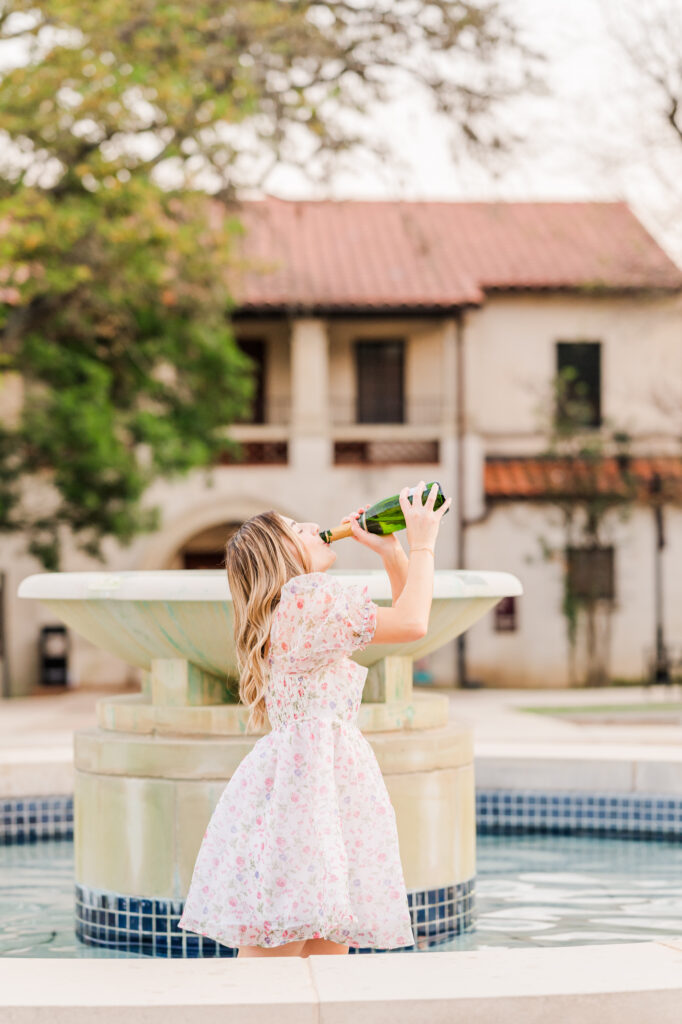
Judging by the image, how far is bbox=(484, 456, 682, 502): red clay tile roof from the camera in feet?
78.5

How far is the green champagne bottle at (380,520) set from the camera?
3783 mm

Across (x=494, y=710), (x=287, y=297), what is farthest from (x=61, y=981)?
(x=287, y=297)

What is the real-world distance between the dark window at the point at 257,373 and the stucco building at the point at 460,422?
37 millimetres

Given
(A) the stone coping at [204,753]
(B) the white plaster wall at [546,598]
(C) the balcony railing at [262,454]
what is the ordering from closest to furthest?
(A) the stone coping at [204,753], (B) the white plaster wall at [546,598], (C) the balcony railing at [262,454]

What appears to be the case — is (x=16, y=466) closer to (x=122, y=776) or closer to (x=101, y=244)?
(x=101, y=244)

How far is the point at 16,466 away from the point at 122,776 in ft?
48.5

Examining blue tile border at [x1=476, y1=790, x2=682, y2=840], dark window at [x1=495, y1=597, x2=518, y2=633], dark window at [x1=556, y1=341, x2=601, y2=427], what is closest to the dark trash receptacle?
dark window at [x1=495, y1=597, x2=518, y2=633]

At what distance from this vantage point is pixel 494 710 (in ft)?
61.2

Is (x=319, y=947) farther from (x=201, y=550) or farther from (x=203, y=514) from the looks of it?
(x=201, y=550)

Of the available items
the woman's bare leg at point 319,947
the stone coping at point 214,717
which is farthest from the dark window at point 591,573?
the woman's bare leg at point 319,947

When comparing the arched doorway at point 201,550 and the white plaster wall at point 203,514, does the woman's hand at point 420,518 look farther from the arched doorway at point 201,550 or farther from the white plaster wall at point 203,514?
the arched doorway at point 201,550

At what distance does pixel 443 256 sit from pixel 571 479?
4940mm

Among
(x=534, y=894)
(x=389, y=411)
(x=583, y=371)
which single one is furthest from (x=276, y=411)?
(x=534, y=894)

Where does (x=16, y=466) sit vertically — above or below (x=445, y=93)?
below
